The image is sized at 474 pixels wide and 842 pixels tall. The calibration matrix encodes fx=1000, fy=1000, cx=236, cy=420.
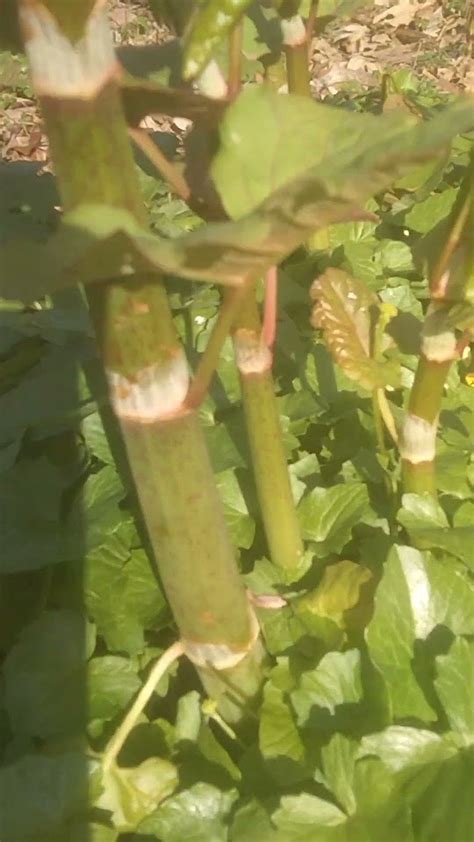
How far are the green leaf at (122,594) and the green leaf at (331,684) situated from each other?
0.21 m

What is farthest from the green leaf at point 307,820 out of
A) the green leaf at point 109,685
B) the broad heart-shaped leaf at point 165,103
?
the broad heart-shaped leaf at point 165,103

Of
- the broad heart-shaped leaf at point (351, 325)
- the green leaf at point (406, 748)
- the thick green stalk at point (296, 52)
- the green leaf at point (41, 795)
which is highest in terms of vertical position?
the thick green stalk at point (296, 52)

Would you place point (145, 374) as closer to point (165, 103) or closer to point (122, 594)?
point (165, 103)

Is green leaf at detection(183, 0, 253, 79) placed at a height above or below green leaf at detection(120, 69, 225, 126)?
above

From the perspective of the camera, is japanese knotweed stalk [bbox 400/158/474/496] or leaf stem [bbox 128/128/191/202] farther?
japanese knotweed stalk [bbox 400/158/474/496]

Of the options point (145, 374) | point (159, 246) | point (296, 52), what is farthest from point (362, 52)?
point (159, 246)

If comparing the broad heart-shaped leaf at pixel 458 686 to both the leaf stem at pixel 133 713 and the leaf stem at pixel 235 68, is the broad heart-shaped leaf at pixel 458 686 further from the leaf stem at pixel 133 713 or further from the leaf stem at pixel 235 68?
the leaf stem at pixel 235 68

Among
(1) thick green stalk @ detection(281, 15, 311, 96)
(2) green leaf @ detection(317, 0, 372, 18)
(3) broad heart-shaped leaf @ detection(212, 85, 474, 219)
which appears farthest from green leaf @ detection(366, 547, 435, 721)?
(2) green leaf @ detection(317, 0, 372, 18)

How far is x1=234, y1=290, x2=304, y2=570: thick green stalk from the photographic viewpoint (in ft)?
2.50

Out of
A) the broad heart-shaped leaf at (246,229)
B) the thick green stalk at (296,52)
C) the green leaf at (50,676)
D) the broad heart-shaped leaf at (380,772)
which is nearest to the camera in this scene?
the broad heart-shaped leaf at (246,229)

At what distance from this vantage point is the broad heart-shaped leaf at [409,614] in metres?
0.76

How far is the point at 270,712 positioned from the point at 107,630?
0.21 meters

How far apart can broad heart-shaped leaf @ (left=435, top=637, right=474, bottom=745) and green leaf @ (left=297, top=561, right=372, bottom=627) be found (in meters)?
0.15

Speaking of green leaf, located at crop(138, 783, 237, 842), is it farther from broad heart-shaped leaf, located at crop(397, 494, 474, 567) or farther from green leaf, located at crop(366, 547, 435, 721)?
broad heart-shaped leaf, located at crop(397, 494, 474, 567)
